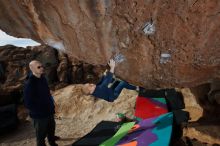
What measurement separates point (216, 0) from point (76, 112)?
6.02 metres

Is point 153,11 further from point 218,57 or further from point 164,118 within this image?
point 164,118

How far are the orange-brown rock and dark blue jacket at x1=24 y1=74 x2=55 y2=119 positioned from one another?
182 cm

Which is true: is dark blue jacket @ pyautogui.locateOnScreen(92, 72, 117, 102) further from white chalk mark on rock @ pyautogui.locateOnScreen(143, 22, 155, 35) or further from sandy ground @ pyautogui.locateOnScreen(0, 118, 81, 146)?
white chalk mark on rock @ pyautogui.locateOnScreen(143, 22, 155, 35)

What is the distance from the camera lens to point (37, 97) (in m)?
4.00

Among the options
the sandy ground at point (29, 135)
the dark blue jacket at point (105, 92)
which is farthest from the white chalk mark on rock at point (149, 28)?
the sandy ground at point (29, 135)

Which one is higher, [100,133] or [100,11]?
[100,11]

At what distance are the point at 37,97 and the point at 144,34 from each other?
256 centimetres

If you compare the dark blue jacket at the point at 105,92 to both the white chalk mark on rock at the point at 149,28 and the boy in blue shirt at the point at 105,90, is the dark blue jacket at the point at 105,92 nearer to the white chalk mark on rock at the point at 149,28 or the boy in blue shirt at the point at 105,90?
the boy in blue shirt at the point at 105,90

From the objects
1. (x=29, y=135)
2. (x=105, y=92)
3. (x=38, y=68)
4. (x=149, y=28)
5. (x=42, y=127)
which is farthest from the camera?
(x=29, y=135)

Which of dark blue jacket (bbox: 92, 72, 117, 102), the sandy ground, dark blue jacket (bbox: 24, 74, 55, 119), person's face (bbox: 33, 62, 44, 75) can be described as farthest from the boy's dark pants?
the sandy ground

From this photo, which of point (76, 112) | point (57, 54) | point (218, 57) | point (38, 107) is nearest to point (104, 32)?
point (218, 57)

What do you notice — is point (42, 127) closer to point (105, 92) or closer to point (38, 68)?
point (38, 68)

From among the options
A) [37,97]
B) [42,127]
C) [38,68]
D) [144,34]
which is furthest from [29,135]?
[144,34]

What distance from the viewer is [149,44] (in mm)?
1757
